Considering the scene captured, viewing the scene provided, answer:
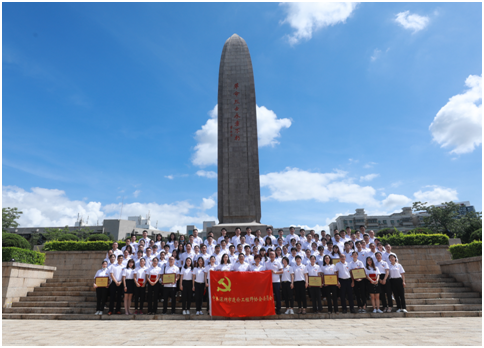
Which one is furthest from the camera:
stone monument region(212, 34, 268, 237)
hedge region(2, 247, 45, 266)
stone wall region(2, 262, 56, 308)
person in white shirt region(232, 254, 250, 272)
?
stone monument region(212, 34, 268, 237)

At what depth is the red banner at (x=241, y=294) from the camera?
7.64 meters

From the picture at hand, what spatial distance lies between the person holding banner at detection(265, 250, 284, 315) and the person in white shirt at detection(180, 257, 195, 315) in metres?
2.18

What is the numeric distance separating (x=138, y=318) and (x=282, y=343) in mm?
4879

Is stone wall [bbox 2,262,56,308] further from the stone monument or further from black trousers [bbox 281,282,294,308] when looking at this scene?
black trousers [bbox 281,282,294,308]

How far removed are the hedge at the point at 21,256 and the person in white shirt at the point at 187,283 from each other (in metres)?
→ 6.49

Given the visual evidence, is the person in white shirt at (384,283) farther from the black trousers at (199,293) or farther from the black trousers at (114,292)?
the black trousers at (114,292)

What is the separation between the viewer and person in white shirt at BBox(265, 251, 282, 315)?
7.94 meters

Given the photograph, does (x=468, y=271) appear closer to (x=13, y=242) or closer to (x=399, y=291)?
(x=399, y=291)

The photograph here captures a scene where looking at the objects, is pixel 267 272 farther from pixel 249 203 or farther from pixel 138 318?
pixel 249 203

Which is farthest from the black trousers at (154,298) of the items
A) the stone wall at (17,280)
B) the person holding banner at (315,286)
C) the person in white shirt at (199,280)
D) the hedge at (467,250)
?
the hedge at (467,250)

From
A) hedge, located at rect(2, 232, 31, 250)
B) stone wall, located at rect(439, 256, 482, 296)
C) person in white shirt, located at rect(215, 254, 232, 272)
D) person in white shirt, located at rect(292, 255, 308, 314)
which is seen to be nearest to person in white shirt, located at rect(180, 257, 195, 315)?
person in white shirt, located at rect(215, 254, 232, 272)

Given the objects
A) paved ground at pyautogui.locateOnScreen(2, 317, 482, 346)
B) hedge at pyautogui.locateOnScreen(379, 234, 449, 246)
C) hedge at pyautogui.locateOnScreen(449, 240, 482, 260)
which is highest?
hedge at pyautogui.locateOnScreen(379, 234, 449, 246)

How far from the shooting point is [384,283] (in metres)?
8.12

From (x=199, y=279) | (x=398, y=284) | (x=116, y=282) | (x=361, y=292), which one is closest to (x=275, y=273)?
(x=199, y=279)
